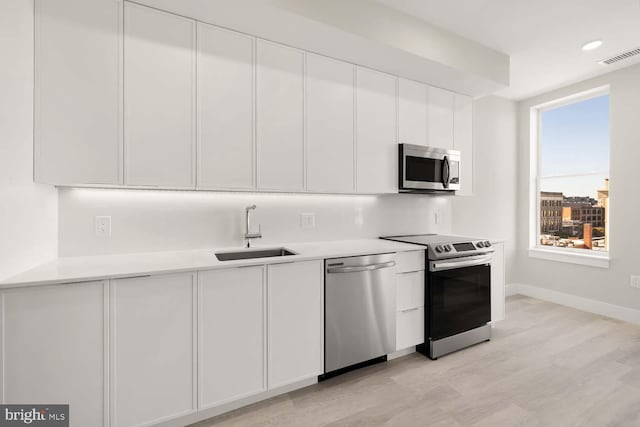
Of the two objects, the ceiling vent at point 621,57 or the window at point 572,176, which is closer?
the ceiling vent at point 621,57

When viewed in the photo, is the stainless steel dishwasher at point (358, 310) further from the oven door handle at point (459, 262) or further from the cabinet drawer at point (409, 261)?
the oven door handle at point (459, 262)

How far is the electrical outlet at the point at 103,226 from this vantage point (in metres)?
2.09

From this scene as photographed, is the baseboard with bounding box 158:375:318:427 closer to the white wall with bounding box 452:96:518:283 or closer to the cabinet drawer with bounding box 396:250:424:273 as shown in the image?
the cabinet drawer with bounding box 396:250:424:273

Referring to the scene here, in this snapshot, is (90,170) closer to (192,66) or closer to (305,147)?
(192,66)

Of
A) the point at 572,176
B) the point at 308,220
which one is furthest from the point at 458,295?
the point at 572,176

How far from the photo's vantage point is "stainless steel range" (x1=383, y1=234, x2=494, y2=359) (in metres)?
2.62

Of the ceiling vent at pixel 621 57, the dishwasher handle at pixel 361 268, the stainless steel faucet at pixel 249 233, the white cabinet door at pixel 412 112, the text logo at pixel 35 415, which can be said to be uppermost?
the ceiling vent at pixel 621 57

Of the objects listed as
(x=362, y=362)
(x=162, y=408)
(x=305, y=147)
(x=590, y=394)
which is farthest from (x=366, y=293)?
(x=590, y=394)

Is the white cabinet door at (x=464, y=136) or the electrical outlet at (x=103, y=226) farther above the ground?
the white cabinet door at (x=464, y=136)

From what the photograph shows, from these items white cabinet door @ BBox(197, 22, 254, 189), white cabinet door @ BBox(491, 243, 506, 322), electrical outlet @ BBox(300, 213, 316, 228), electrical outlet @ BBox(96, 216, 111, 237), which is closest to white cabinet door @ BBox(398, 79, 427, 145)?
electrical outlet @ BBox(300, 213, 316, 228)

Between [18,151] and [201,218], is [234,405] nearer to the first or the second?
[201,218]

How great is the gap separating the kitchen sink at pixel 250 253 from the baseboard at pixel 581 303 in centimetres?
369

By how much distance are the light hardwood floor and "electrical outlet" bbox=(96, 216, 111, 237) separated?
1394 millimetres

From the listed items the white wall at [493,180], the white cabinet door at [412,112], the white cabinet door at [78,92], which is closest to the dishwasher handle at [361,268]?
the white cabinet door at [412,112]
